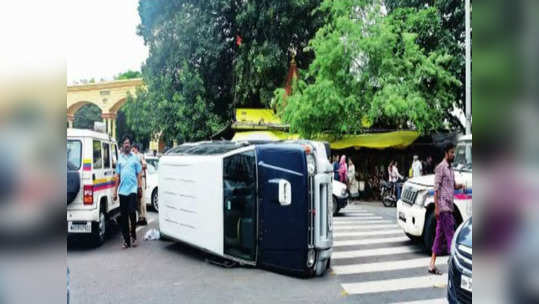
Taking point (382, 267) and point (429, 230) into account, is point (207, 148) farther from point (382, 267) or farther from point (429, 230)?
point (429, 230)

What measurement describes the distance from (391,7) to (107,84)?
1507 cm

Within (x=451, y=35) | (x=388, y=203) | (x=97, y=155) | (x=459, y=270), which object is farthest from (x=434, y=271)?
(x=451, y=35)

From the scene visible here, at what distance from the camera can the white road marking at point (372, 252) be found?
755 centimetres

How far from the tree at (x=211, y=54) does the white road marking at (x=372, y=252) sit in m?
13.0

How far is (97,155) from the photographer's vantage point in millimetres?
7992

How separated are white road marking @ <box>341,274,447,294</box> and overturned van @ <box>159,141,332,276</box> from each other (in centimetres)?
65

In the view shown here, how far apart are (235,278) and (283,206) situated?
4.04 ft

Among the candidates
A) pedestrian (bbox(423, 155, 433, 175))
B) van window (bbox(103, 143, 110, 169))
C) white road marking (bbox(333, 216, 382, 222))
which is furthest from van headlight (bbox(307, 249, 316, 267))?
pedestrian (bbox(423, 155, 433, 175))

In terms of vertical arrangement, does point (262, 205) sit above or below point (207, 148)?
below

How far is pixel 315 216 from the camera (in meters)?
5.99

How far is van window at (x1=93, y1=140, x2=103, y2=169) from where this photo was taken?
7820mm

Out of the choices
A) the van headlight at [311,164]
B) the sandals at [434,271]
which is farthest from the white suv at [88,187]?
the sandals at [434,271]

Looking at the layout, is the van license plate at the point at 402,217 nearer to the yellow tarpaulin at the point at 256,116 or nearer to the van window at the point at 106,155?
the van window at the point at 106,155

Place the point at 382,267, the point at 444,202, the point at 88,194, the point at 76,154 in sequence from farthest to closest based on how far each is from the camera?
the point at 76,154, the point at 88,194, the point at 382,267, the point at 444,202
